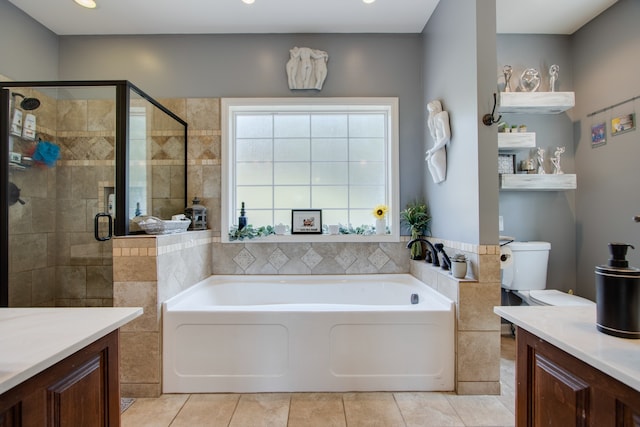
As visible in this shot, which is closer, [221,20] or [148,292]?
[148,292]

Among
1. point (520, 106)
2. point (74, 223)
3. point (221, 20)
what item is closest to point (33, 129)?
point (74, 223)

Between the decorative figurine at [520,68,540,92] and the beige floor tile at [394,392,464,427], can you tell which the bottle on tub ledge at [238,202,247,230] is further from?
the decorative figurine at [520,68,540,92]

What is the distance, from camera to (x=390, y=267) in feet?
9.27

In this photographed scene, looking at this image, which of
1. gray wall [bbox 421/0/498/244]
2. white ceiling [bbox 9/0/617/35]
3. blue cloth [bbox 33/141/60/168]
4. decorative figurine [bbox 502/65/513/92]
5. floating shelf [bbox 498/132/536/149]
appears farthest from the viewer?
decorative figurine [bbox 502/65/513/92]

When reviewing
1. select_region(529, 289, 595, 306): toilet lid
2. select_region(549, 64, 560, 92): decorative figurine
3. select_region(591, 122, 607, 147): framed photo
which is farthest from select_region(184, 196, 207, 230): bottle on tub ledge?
select_region(591, 122, 607, 147): framed photo

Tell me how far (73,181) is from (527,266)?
12.5 ft

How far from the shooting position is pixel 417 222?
2695 millimetres

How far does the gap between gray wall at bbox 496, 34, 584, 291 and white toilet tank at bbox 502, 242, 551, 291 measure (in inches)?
6.7

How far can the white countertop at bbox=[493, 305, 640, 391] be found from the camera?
66cm

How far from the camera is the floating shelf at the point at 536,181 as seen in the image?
2572 millimetres

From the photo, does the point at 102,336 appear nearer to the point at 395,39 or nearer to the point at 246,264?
the point at 246,264

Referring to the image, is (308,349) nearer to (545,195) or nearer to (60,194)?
(60,194)

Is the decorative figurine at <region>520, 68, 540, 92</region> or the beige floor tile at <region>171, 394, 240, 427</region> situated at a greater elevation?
the decorative figurine at <region>520, 68, 540, 92</region>

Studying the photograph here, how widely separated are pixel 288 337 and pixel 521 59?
314 cm
